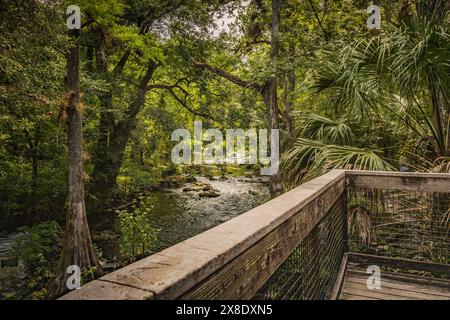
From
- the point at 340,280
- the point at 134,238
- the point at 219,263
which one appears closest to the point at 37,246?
the point at 134,238

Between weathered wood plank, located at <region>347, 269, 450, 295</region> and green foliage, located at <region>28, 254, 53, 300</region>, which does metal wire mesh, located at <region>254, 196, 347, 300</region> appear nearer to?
weathered wood plank, located at <region>347, 269, 450, 295</region>

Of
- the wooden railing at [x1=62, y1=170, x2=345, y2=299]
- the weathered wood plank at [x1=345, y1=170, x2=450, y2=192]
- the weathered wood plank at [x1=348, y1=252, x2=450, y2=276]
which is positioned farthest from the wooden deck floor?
the wooden railing at [x1=62, y1=170, x2=345, y2=299]

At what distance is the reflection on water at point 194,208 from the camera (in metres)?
11.4

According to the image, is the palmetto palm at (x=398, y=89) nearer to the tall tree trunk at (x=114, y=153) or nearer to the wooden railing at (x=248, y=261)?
the wooden railing at (x=248, y=261)

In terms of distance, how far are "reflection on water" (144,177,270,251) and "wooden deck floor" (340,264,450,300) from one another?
7589mm

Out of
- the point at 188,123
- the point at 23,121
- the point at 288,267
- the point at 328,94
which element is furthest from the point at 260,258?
the point at 188,123

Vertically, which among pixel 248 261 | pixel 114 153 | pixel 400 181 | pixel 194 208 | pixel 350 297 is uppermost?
pixel 114 153

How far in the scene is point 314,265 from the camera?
81.5 inches

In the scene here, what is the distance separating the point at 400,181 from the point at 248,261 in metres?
2.35

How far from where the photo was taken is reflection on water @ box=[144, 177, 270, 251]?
1143 cm

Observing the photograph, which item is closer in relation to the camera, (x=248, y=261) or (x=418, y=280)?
(x=248, y=261)

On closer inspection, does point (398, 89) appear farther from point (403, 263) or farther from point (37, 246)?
point (37, 246)

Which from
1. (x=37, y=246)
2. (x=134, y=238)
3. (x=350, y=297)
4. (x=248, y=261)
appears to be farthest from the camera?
(x=134, y=238)

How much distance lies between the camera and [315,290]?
2.04 m
